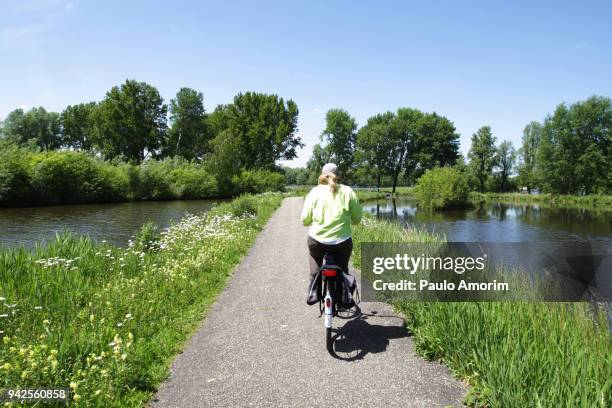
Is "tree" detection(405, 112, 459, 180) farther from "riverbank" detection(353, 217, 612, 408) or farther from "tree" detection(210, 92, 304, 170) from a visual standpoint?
"riverbank" detection(353, 217, 612, 408)

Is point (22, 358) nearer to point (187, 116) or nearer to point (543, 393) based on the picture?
point (543, 393)

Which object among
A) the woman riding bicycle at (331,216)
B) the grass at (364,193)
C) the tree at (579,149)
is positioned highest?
the tree at (579,149)

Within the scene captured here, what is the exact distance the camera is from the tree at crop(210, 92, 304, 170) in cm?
6519

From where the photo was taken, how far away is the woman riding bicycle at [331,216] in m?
4.64

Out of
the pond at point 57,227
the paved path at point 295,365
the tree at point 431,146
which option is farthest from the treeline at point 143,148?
the paved path at point 295,365

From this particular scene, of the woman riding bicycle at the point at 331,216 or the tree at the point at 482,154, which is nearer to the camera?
the woman riding bicycle at the point at 331,216

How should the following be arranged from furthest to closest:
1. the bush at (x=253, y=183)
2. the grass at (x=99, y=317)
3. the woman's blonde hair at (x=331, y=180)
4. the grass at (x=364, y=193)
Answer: the bush at (x=253, y=183) < the grass at (x=364, y=193) < the woman's blonde hair at (x=331, y=180) < the grass at (x=99, y=317)

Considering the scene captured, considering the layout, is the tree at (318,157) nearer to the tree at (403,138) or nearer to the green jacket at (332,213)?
the tree at (403,138)

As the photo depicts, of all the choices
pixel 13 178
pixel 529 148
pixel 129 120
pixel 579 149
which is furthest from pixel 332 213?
pixel 529 148

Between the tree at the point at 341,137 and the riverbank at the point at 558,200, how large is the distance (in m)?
27.9

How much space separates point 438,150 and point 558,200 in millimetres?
26998

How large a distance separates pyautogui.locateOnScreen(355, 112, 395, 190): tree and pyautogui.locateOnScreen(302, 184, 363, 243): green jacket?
2974 inches

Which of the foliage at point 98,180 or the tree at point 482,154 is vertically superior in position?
the tree at point 482,154

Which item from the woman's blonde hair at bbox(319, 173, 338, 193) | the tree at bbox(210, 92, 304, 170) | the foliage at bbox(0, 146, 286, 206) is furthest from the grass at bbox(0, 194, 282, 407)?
the tree at bbox(210, 92, 304, 170)
